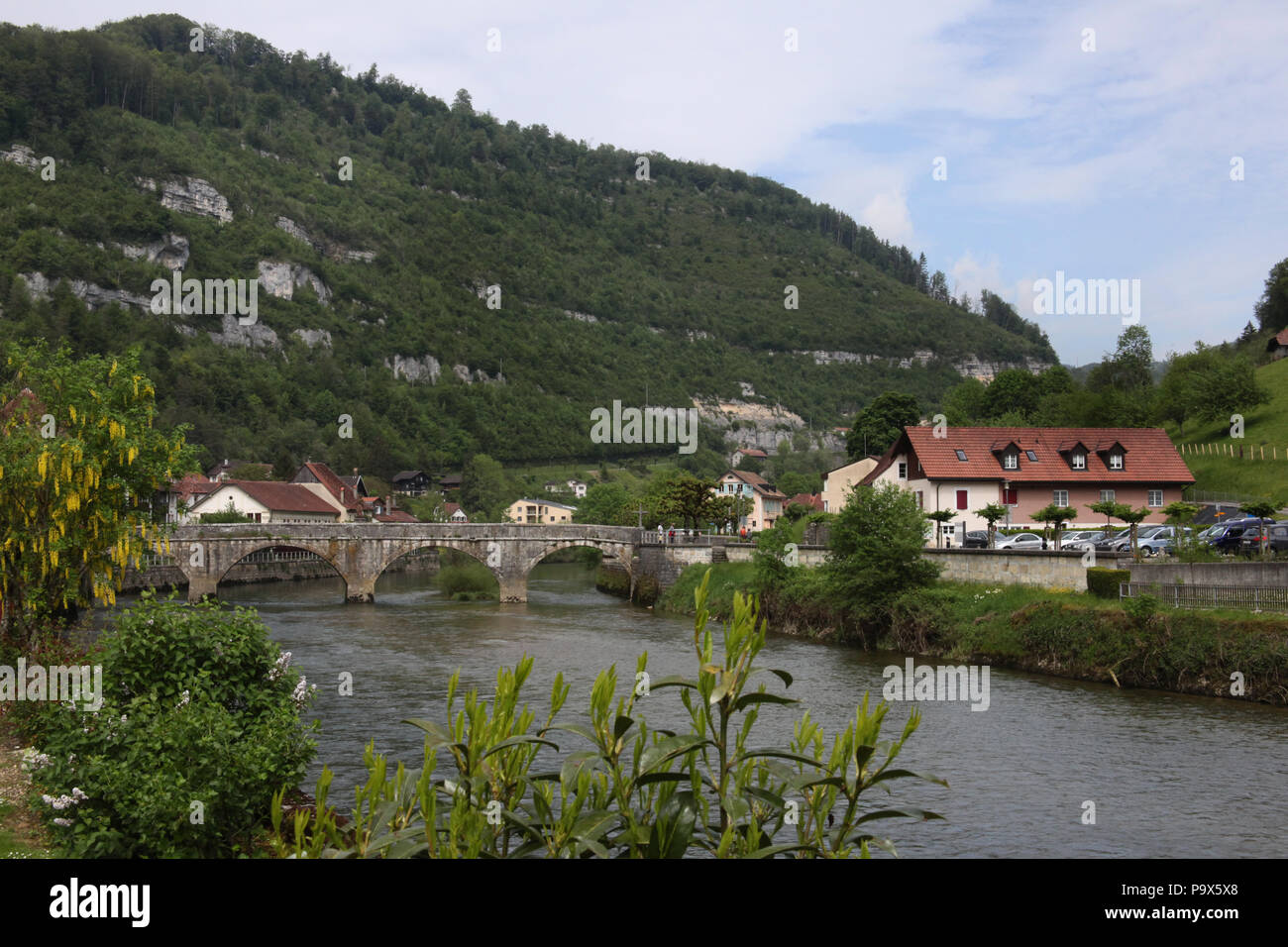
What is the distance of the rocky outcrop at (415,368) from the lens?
170 m

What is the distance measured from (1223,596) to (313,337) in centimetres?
15218

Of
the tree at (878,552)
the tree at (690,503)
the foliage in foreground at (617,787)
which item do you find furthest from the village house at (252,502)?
the foliage in foreground at (617,787)

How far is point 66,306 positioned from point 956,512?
11147cm

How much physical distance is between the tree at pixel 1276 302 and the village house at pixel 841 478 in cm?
4731

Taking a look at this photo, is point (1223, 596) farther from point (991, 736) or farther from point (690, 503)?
point (690, 503)

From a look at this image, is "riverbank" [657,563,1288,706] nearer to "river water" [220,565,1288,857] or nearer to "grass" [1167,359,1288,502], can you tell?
"river water" [220,565,1288,857]

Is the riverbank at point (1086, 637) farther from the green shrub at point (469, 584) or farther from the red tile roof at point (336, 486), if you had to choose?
the red tile roof at point (336, 486)

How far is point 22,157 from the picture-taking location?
157250mm

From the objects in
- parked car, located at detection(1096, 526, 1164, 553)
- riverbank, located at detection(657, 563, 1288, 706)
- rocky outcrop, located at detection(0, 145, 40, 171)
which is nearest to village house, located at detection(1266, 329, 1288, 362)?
parked car, located at detection(1096, 526, 1164, 553)

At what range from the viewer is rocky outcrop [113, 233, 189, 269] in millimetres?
151375

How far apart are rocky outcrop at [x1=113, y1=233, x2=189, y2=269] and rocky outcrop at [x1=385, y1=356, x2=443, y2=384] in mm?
33240

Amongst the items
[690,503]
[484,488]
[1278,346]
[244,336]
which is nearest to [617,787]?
[690,503]

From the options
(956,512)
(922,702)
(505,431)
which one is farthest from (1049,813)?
(505,431)
